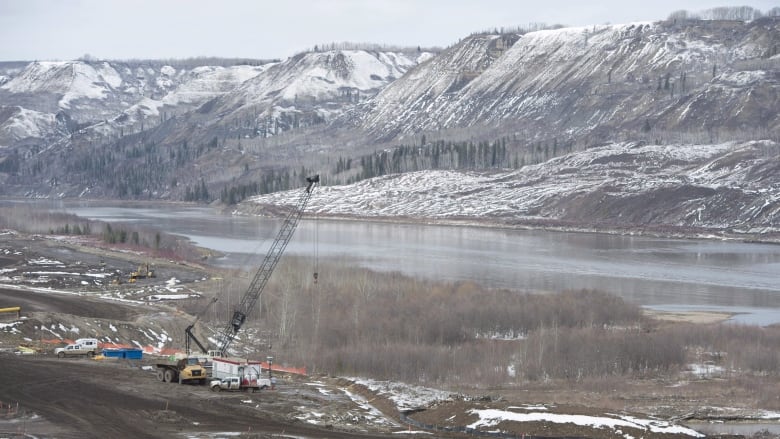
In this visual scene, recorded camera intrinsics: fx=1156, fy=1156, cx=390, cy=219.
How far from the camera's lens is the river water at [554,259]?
95.1m

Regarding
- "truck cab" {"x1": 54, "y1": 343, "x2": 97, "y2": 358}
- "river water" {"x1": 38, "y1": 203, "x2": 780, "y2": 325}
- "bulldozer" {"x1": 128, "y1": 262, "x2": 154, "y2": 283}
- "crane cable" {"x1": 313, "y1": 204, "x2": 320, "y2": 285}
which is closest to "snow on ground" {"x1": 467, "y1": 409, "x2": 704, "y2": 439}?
"truck cab" {"x1": 54, "y1": 343, "x2": 97, "y2": 358}

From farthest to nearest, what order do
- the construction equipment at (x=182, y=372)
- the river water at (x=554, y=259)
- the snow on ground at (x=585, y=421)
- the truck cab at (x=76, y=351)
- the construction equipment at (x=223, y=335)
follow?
the river water at (x=554, y=259) < the truck cab at (x=76, y=351) < the construction equipment at (x=223, y=335) < the construction equipment at (x=182, y=372) < the snow on ground at (x=585, y=421)

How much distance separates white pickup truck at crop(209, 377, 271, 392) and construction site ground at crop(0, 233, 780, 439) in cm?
39

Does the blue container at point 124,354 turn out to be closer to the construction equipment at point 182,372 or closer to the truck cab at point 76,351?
the truck cab at point 76,351

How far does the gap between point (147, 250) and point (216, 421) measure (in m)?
93.2

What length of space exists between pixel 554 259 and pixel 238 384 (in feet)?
269

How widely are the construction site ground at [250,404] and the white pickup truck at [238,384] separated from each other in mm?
393

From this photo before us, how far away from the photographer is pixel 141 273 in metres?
102

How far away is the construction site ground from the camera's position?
39.3 meters

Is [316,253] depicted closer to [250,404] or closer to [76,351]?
[76,351]

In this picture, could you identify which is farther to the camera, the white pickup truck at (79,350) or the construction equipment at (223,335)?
the white pickup truck at (79,350)

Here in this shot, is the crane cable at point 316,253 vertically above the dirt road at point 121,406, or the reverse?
the crane cable at point 316,253

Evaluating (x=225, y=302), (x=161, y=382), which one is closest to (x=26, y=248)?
(x=225, y=302)

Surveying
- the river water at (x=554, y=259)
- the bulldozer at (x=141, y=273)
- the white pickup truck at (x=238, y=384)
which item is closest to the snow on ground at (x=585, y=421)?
the white pickup truck at (x=238, y=384)
